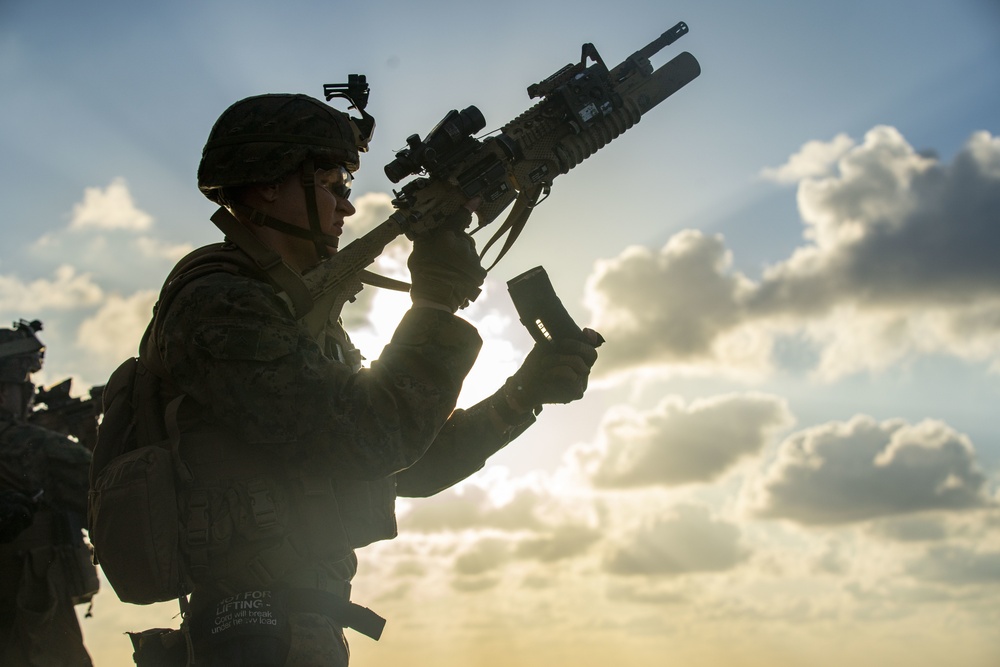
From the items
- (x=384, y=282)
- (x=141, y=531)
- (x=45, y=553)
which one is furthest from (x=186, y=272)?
(x=45, y=553)

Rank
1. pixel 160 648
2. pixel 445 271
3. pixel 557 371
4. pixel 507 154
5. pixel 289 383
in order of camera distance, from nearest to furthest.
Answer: pixel 289 383
pixel 160 648
pixel 445 271
pixel 557 371
pixel 507 154

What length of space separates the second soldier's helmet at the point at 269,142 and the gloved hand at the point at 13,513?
561 cm

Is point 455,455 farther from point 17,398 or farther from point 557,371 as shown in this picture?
point 17,398

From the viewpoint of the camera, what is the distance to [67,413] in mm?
12211

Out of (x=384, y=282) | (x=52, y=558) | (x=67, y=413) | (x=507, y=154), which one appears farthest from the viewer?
(x=67, y=413)

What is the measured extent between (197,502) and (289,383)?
1.95 feet

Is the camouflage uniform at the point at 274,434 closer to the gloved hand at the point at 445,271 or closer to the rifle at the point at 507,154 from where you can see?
the gloved hand at the point at 445,271

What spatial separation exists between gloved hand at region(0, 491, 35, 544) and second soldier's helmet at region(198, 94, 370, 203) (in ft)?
18.4

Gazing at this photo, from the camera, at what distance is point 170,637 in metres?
4.16

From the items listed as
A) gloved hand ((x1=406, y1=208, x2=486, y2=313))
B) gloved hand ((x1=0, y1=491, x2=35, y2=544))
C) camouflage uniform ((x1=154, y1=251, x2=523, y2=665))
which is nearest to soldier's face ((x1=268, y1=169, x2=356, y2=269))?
gloved hand ((x1=406, y1=208, x2=486, y2=313))

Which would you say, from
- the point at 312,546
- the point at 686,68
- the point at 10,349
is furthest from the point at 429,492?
the point at 10,349

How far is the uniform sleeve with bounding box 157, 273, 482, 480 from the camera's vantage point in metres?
3.97

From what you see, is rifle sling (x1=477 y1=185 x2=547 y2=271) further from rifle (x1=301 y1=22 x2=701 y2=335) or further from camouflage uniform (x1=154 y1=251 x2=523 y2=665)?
camouflage uniform (x1=154 y1=251 x2=523 y2=665)

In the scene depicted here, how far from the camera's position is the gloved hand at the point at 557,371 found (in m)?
5.00
